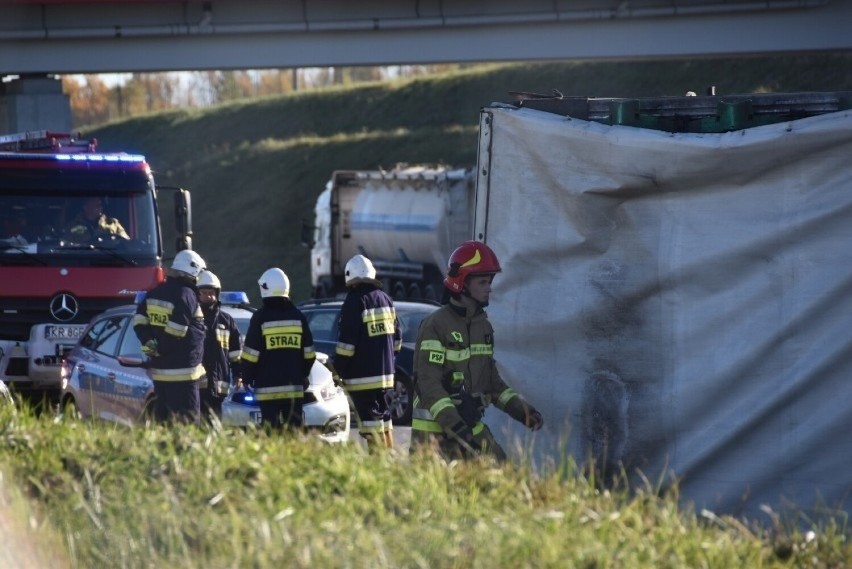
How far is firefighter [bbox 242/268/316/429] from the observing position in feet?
29.3

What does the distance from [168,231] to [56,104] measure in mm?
18123

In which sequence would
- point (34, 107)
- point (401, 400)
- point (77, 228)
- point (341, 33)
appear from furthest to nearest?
point (341, 33), point (34, 107), point (401, 400), point (77, 228)

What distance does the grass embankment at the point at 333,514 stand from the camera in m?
4.71

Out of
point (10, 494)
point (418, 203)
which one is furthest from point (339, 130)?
point (10, 494)

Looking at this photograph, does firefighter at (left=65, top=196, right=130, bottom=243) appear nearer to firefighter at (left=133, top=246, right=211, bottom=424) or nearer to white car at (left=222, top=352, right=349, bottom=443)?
white car at (left=222, top=352, right=349, bottom=443)

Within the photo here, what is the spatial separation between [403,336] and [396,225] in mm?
11634

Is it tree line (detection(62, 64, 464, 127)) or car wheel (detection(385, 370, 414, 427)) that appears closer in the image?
car wheel (detection(385, 370, 414, 427))

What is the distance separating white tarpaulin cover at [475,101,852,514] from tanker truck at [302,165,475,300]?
1514 centimetres

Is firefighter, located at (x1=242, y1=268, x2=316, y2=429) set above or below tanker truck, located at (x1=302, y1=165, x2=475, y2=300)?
above

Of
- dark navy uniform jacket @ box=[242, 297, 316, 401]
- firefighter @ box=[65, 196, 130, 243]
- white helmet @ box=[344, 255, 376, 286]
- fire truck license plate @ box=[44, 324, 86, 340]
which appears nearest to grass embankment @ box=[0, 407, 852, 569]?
dark navy uniform jacket @ box=[242, 297, 316, 401]

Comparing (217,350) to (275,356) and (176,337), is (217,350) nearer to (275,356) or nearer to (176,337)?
(176,337)

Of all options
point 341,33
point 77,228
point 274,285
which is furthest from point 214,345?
point 341,33

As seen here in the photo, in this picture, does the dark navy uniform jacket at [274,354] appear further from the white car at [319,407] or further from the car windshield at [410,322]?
the car windshield at [410,322]

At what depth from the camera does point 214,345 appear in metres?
10.0
